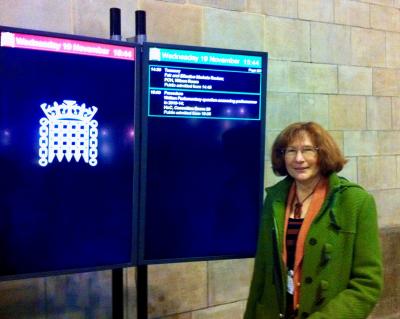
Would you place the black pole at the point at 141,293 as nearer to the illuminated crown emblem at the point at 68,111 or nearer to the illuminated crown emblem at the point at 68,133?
the illuminated crown emblem at the point at 68,133

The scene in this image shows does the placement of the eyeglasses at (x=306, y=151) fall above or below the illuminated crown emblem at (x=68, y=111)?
below

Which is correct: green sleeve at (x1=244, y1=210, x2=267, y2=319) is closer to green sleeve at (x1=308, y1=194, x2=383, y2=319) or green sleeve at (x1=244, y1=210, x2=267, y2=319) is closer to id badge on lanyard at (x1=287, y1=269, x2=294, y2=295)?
id badge on lanyard at (x1=287, y1=269, x2=294, y2=295)

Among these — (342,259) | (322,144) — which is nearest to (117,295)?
(342,259)

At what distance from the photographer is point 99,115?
2.57 meters

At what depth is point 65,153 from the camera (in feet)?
8.14

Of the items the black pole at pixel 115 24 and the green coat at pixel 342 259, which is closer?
the green coat at pixel 342 259

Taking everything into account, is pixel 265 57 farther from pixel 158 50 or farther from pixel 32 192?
pixel 32 192

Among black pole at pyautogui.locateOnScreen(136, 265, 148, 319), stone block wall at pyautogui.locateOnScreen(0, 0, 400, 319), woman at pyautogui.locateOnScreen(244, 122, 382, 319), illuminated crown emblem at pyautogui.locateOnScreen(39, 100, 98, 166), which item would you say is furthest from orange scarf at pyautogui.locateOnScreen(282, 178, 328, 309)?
stone block wall at pyautogui.locateOnScreen(0, 0, 400, 319)

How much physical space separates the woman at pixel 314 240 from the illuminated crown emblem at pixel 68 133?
837mm

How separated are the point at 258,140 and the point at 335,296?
102cm

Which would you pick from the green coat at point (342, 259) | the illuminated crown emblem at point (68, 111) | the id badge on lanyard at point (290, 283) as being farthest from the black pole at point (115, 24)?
the id badge on lanyard at point (290, 283)

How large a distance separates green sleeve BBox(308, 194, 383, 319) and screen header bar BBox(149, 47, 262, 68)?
1.08 meters

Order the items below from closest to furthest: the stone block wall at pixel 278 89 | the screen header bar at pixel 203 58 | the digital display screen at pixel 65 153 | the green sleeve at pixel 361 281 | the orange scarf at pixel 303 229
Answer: the green sleeve at pixel 361 281, the orange scarf at pixel 303 229, the digital display screen at pixel 65 153, the screen header bar at pixel 203 58, the stone block wall at pixel 278 89

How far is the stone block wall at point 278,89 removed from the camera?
11.3ft
